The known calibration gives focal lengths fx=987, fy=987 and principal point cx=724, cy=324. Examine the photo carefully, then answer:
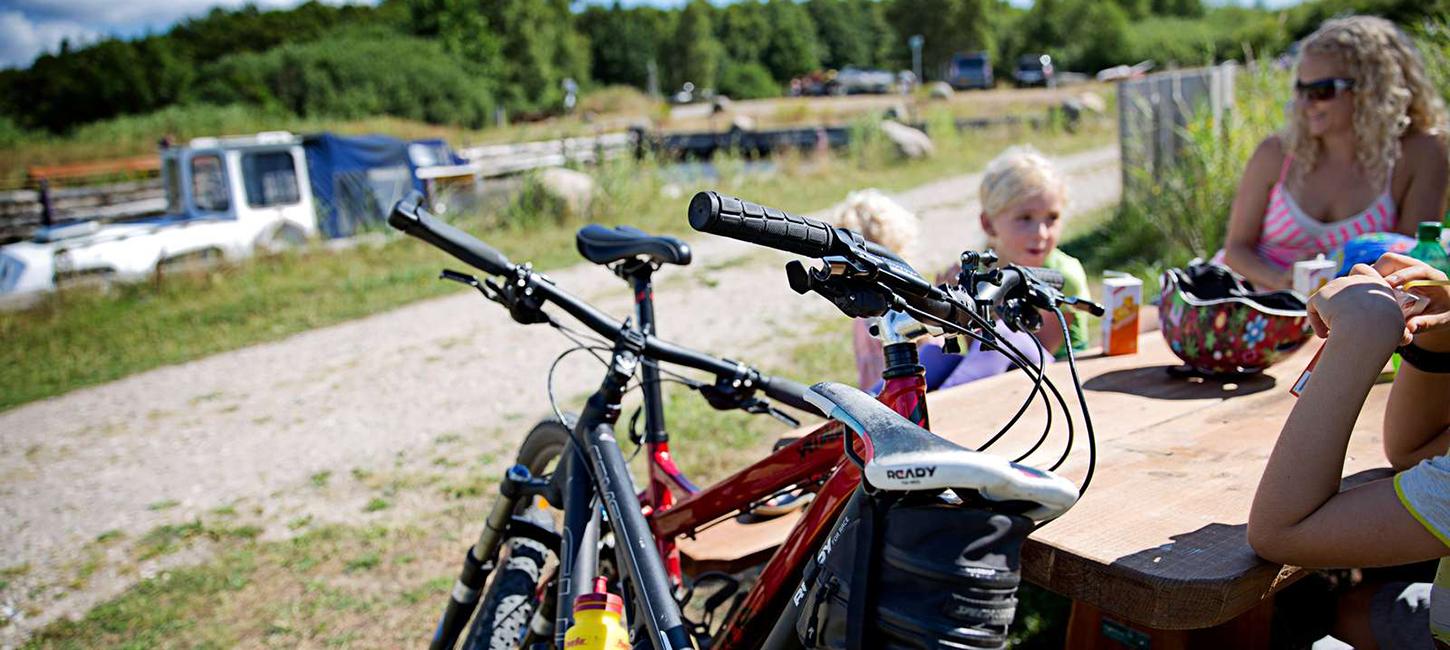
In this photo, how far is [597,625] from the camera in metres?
1.81

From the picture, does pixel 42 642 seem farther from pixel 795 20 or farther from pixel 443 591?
pixel 795 20

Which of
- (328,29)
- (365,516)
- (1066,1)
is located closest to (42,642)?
(365,516)

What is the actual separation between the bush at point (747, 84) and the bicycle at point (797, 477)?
239ft

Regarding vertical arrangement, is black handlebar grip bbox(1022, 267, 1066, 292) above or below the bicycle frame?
above

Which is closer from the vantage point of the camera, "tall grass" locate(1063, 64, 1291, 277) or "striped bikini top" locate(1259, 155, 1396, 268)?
"striped bikini top" locate(1259, 155, 1396, 268)

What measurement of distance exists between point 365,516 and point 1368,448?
3.80 metres

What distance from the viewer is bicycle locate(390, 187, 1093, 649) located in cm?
108

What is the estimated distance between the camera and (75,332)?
8.89 meters

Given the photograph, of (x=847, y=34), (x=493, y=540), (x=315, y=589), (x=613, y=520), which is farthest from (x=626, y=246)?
(x=847, y=34)

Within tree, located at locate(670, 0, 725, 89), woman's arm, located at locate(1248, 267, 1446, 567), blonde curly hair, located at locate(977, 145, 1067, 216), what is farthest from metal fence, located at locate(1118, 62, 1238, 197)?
tree, located at locate(670, 0, 725, 89)

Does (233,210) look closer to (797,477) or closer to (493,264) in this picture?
(493,264)

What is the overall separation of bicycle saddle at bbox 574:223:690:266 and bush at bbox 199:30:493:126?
146 feet

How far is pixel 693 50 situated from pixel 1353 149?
2850 inches

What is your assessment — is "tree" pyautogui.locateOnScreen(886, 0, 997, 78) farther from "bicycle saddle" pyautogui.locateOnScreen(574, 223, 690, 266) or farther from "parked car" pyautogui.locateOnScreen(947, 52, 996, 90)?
"bicycle saddle" pyautogui.locateOnScreen(574, 223, 690, 266)
